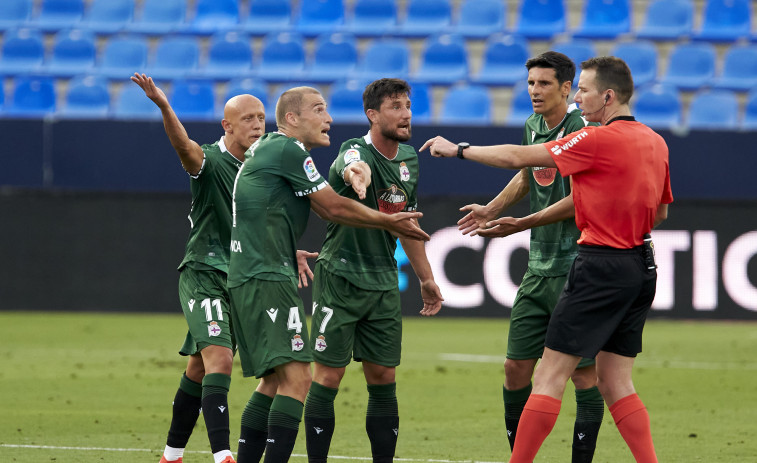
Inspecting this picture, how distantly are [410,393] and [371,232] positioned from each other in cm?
356

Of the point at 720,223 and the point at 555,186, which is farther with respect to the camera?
the point at 720,223

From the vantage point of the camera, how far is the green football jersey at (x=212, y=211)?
662 cm

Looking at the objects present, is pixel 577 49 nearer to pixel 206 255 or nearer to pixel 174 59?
pixel 174 59

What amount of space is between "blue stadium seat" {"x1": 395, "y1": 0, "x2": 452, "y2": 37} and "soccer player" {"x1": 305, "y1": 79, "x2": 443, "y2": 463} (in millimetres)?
12463

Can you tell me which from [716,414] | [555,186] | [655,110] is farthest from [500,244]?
[555,186]

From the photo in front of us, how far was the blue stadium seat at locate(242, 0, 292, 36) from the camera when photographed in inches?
743

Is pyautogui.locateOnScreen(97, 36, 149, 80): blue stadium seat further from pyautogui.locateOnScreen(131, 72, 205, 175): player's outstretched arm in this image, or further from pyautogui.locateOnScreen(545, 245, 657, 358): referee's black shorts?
pyautogui.locateOnScreen(545, 245, 657, 358): referee's black shorts

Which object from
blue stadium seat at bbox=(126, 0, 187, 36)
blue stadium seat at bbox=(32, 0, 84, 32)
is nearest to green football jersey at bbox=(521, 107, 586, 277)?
blue stadium seat at bbox=(126, 0, 187, 36)

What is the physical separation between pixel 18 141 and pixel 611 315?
428 inches

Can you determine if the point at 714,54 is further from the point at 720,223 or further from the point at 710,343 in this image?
the point at 710,343

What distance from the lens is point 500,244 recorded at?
547 inches

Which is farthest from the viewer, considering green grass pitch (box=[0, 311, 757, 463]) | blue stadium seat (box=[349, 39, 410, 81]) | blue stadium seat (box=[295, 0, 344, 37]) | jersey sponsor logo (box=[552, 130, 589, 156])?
blue stadium seat (box=[295, 0, 344, 37])

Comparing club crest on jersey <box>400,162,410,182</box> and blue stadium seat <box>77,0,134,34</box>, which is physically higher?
blue stadium seat <box>77,0,134,34</box>

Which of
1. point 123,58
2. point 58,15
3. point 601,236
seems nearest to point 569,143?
point 601,236
